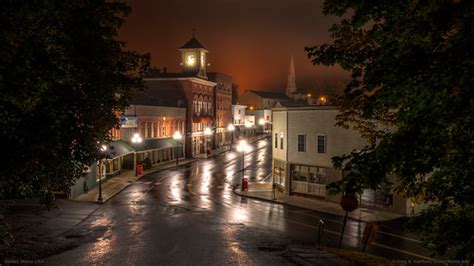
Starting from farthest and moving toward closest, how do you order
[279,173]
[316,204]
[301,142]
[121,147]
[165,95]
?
[165,95] → [121,147] → [279,173] → [301,142] → [316,204]

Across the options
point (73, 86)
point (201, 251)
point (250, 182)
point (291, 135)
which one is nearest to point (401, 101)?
point (73, 86)

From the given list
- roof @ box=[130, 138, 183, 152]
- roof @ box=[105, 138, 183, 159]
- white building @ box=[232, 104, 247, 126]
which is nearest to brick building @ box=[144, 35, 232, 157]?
roof @ box=[105, 138, 183, 159]

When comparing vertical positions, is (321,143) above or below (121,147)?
above

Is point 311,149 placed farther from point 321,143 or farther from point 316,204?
point 316,204

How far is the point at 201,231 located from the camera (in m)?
21.4

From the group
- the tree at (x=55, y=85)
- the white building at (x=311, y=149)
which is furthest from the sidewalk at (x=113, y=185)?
the tree at (x=55, y=85)

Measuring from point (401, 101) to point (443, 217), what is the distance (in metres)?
2.44

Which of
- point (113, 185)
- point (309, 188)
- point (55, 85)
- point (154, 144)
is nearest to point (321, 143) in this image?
point (309, 188)

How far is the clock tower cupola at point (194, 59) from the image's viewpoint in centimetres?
7194

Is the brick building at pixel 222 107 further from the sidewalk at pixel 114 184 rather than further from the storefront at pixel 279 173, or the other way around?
the storefront at pixel 279 173

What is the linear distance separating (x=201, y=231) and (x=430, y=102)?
1542cm

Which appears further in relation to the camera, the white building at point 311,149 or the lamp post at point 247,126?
the lamp post at point 247,126

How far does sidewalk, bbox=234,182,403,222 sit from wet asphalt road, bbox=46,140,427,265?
929 mm

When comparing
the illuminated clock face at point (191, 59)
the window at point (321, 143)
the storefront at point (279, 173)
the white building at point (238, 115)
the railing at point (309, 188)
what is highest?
the illuminated clock face at point (191, 59)
